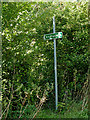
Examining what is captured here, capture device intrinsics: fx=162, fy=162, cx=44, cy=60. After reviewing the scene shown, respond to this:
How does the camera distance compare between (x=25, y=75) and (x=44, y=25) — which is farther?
(x=44, y=25)

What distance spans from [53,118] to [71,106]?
0.64 metres

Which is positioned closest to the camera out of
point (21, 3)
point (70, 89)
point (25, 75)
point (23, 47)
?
point (23, 47)

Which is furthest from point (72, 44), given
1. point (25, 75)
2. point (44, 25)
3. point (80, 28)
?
point (25, 75)

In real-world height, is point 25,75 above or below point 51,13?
below

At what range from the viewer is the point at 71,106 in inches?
131

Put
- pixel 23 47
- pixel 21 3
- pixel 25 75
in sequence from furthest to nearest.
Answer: pixel 25 75, pixel 21 3, pixel 23 47

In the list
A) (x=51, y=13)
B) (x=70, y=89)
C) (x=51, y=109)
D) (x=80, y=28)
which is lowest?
(x=51, y=109)

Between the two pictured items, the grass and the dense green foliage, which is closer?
the grass

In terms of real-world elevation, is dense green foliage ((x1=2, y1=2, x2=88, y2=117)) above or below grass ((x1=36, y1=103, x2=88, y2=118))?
above

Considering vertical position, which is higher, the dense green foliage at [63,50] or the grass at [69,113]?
the dense green foliage at [63,50]

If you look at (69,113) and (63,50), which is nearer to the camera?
(69,113)

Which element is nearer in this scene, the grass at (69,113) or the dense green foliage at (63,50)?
the grass at (69,113)

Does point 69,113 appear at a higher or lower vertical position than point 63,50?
lower

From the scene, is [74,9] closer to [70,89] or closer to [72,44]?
[72,44]
